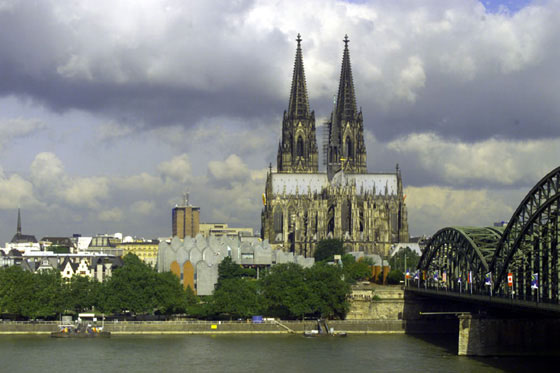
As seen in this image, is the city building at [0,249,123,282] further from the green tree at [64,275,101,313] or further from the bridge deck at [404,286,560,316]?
the bridge deck at [404,286,560,316]

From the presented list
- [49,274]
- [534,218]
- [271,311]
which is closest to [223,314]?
[271,311]

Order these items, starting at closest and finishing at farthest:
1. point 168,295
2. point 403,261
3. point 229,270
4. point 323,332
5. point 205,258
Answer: point 323,332
point 168,295
point 229,270
point 205,258
point 403,261

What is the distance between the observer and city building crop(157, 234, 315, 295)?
12900cm

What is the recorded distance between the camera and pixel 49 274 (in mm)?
118250

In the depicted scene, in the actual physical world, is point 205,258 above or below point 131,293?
above

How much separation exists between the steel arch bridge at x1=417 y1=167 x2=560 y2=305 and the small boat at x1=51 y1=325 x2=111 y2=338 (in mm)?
33433

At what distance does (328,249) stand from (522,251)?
10661 centimetres

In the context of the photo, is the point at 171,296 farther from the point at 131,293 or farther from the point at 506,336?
the point at 506,336

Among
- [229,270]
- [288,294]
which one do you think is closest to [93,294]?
[288,294]

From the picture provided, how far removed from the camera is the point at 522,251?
8231cm

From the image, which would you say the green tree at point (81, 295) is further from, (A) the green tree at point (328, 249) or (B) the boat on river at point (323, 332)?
(A) the green tree at point (328, 249)

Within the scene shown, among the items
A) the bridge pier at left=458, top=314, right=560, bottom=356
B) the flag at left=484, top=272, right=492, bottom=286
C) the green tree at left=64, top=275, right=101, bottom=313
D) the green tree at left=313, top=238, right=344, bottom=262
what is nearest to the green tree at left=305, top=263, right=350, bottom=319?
the green tree at left=64, top=275, right=101, bottom=313

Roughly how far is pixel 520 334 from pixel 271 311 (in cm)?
3543

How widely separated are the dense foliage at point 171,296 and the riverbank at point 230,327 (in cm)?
245
